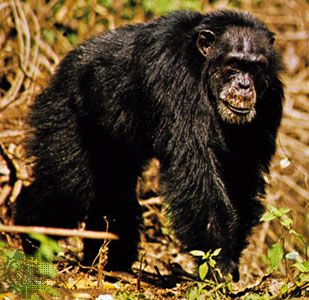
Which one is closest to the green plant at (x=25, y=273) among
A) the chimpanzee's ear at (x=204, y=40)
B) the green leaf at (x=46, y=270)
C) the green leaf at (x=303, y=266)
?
the green leaf at (x=46, y=270)

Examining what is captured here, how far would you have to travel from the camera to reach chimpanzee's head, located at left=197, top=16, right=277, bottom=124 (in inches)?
216

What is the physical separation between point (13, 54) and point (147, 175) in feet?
8.03

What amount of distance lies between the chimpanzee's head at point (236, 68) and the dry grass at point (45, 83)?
4.82 feet

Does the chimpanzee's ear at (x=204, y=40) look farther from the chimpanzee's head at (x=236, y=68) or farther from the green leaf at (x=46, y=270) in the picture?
the green leaf at (x=46, y=270)

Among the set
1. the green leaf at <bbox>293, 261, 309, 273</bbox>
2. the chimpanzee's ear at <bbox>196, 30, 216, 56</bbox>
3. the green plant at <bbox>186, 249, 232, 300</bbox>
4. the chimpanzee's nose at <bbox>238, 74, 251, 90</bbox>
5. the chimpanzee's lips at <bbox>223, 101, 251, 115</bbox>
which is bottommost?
the green plant at <bbox>186, 249, 232, 300</bbox>

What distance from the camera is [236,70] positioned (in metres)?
5.59

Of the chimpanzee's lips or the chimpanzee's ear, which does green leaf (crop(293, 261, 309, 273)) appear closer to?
the chimpanzee's lips

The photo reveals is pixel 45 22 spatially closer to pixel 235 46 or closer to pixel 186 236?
pixel 235 46

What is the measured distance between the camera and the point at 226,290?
507 cm

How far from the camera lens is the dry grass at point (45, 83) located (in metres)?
7.39

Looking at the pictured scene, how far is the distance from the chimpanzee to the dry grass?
795mm

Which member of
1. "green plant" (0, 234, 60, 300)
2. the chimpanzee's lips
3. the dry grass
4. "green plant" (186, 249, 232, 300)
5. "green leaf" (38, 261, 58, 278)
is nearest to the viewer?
"green plant" (0, 234, 60, 300)

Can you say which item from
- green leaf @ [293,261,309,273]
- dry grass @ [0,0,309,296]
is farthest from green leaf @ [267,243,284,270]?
dry grass @ [0,0,309,296]

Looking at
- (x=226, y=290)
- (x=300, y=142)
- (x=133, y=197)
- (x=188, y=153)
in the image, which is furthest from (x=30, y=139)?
(x=300, y=142)
